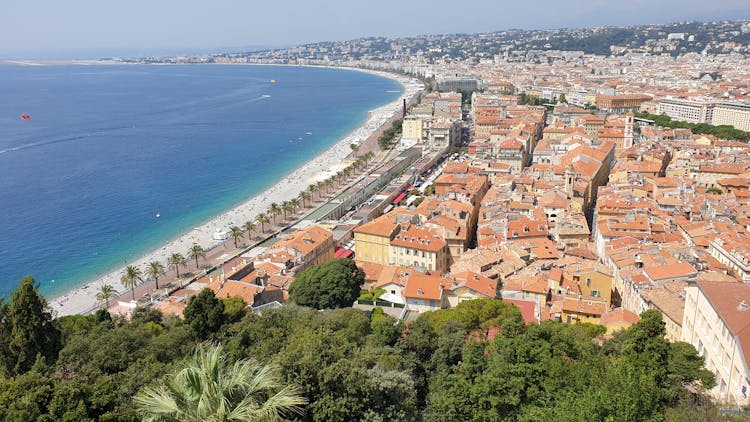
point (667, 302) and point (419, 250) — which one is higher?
Answer: point (667, 302)

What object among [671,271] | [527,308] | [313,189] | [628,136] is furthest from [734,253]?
[628,136]

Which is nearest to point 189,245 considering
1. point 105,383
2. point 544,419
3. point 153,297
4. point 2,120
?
point 153,297

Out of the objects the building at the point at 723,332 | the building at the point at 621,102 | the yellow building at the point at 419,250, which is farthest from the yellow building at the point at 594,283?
the building at the point at 621,102

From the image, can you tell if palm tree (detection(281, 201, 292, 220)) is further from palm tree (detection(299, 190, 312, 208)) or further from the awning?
the awning

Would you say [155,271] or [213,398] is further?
[155,271]

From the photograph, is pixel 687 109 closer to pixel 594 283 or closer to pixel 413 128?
pixel 413 128

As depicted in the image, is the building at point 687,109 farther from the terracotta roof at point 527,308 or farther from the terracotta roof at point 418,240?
the terracotta roof at point 527,308
